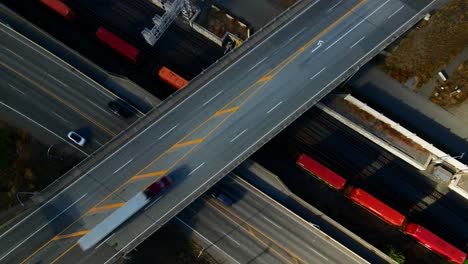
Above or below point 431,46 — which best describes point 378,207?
below

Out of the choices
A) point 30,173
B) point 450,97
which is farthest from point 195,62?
point 450,97

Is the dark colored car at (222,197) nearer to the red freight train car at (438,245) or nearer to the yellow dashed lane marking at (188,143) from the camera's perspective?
the yellow dashed lane marking at (188,143)

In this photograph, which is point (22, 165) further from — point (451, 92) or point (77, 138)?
point (451, 92)

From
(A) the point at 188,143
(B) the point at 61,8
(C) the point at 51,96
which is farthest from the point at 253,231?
(B) the point at 61,8

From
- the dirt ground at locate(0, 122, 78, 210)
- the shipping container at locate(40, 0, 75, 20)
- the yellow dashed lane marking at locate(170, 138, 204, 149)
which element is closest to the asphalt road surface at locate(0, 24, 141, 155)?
the dirt ground at locate(0, 122, 78, 210)

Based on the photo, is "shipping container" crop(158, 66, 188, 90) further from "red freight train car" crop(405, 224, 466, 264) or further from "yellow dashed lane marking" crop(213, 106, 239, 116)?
"red freight train car" crop(405, 224, 466, 264)

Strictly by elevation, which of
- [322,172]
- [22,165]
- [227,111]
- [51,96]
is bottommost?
[22,165]

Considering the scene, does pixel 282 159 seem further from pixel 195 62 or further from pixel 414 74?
pixel 414 74
